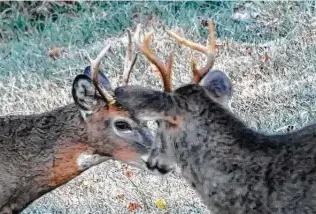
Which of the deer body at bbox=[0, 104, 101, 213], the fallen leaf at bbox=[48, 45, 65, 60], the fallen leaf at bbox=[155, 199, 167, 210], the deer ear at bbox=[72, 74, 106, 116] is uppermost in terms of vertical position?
the deer ear at bbox=[72, 74, 106, 116]

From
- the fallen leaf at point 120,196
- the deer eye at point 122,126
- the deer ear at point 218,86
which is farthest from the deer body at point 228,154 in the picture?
the fallen leaf at point 120,196

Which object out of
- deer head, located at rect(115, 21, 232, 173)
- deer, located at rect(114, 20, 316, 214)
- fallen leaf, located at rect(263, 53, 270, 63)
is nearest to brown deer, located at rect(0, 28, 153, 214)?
deer head, located at rect(115, 21, 232, 173)

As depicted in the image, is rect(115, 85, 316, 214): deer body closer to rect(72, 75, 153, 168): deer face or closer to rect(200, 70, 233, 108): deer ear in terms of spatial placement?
rect(200, 70, 233, 108): deer ear

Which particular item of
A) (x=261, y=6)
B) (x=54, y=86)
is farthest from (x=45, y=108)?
(x=261, y=6)

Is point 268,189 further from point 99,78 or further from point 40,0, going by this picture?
point 40,0

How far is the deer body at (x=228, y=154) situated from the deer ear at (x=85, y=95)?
1.30 m

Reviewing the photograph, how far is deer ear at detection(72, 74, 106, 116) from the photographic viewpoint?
795 cm

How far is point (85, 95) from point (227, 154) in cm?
166

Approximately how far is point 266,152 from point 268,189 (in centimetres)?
20

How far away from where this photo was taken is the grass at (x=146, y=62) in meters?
9.55

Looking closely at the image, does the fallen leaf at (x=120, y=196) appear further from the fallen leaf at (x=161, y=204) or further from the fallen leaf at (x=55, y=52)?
the fallen leaf at (x=55, y=52)

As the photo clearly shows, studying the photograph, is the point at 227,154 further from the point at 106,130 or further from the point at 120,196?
the point at 120,196

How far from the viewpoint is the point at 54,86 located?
1277 cm

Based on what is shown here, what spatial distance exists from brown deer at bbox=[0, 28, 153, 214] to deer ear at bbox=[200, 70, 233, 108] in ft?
3.50
